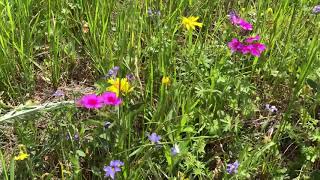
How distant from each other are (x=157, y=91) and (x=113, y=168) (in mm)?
520

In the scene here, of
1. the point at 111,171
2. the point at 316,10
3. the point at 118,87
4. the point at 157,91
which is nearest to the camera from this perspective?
the point at 111,171

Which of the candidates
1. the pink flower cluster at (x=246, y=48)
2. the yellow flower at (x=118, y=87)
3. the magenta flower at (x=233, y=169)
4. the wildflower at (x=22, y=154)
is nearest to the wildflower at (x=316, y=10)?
the pink flower cluster at (x=246, y=48)

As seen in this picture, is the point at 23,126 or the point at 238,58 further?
the point at 238,58

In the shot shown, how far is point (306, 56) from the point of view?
1.97m

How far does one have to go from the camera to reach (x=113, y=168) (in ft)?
4.91

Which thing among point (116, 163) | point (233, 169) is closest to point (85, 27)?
point (116, 163)

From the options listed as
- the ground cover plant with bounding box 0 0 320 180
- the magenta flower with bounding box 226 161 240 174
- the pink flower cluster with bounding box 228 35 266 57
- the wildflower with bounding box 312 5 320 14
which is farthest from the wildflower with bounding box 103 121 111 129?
the wildflower with bounding box 312 5 320 14

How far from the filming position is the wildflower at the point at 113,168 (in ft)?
4.80

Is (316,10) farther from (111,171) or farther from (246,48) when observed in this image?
(111,171)

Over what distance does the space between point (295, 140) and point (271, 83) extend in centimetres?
33

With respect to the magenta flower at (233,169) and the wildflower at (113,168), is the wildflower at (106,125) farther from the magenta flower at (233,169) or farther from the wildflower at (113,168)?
the magenta flower at (233,169)

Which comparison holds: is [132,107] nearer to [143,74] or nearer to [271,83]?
[143,74]

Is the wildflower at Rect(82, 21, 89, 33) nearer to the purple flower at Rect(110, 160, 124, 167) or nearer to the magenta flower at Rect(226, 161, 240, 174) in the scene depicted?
the purple flower at Rect(110, 160, 124, 167)

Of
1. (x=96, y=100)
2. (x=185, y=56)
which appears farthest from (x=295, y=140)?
(x=96, y=100)
